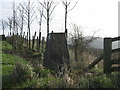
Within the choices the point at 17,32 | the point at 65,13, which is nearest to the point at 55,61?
the point at 65,13

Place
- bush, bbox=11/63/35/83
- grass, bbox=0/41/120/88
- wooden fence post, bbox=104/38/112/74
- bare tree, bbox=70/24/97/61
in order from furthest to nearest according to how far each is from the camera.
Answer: bare tree, bbox=70/24/97/61 → wooden fence post, bbox=104/38/112/74 → bush, bbox=11/63/35/83 → grass, bbox=0/41/120/88

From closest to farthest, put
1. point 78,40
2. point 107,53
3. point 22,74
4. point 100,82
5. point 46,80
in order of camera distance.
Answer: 1. point 100,82
2. point 46,80
3. point 22,74
4. point 107,53
5. point 78,40

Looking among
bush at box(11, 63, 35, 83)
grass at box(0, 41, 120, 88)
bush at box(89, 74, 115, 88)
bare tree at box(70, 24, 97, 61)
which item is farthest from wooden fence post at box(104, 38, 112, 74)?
bare tree at box(70, 24, 97, 61)

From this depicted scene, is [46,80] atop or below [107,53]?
below

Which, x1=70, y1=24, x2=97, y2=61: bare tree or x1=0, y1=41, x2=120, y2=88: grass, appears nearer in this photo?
x1=0, y1=41, x2=120, y2=88: grass

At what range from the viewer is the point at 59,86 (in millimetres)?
5664

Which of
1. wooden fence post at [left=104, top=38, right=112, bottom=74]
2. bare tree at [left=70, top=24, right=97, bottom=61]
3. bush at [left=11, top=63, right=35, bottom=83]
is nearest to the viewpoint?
bush at [left=11, top=63, right=35, bottom=83]

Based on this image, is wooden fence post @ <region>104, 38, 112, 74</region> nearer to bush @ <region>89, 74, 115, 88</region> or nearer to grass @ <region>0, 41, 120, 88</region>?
grass @ <region>0, 41, 120, 88</region>

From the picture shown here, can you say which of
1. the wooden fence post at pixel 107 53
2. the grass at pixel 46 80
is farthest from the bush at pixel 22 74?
the wooden fence post at pixel 107 53

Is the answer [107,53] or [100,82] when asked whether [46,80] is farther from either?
[107,53]

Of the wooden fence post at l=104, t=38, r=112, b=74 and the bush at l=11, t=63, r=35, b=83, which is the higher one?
the wooden fence post at l=104, t=38, r=112, b=74

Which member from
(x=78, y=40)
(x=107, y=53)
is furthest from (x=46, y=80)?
(x=78, y=40)

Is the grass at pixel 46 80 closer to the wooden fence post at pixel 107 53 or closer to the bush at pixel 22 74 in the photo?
the bush at pixel 22 74

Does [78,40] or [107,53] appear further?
[78,40]
